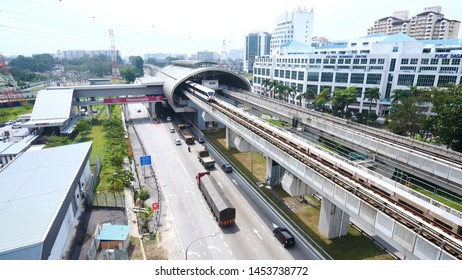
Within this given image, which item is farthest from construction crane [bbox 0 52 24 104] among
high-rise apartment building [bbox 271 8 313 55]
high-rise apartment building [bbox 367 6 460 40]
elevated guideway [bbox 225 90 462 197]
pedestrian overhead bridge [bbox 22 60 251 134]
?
high-rise apartment building [bbox 367 6 460 40]

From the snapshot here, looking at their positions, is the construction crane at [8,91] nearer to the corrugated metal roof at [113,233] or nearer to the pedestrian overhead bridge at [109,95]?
the pedestrian overhead bridge at [109,95]

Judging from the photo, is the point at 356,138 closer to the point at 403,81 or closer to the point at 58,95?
the point at 403,81

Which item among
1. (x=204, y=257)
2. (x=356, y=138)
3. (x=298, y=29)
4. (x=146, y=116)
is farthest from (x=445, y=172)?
(x=298, y=29)

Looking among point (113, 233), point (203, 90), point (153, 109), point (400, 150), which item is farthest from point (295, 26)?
point (113, 233)

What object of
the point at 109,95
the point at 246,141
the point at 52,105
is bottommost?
the point at 246,141

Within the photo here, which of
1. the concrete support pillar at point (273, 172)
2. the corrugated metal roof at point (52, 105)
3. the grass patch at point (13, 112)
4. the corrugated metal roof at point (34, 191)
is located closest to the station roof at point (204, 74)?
the corrugated metal roof at point (52, 105)

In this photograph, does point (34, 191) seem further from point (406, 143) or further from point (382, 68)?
point (382, 68)
